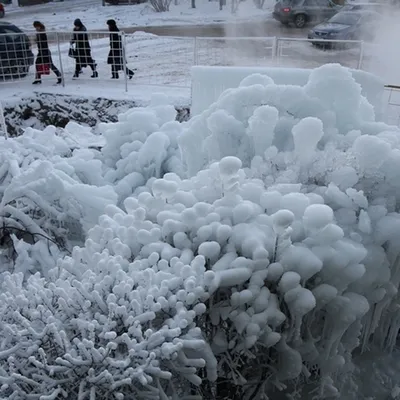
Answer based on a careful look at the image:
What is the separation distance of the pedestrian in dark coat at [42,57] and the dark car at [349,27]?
8114 millimetres

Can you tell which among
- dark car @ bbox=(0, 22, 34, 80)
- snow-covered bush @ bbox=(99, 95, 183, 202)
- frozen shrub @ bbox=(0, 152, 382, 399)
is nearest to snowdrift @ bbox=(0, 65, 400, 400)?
frozen shrub @ bbox=(0, 152, 382, 399)

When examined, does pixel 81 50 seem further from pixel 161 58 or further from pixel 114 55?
pixel 161 58

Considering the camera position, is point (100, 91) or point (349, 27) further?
point (349, 27)

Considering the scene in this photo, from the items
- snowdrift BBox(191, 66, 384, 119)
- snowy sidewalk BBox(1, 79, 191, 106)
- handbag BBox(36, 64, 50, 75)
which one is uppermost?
snowdrift BBox(191, 66, 384, 119)

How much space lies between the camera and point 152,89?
8750mm

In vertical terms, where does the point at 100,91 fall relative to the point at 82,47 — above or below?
below

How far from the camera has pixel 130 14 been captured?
21.0 meters

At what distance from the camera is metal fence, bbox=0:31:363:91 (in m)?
8.95

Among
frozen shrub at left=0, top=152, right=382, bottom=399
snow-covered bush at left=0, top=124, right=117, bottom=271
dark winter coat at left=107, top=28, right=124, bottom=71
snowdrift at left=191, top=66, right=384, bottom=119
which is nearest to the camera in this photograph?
frozen shrub at left=0, top=152, right=382, bottom=399

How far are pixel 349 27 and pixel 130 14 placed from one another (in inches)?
420

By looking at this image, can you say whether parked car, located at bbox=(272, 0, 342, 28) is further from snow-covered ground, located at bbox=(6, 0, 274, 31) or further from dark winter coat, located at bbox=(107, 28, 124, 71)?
dark winter coat, located at bbox=(107, 28, 124, 71)

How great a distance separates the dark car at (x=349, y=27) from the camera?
13.8 metres

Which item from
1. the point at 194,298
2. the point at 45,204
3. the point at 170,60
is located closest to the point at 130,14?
the point at 170,60

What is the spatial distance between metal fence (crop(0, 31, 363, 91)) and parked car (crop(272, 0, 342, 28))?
4.12m
